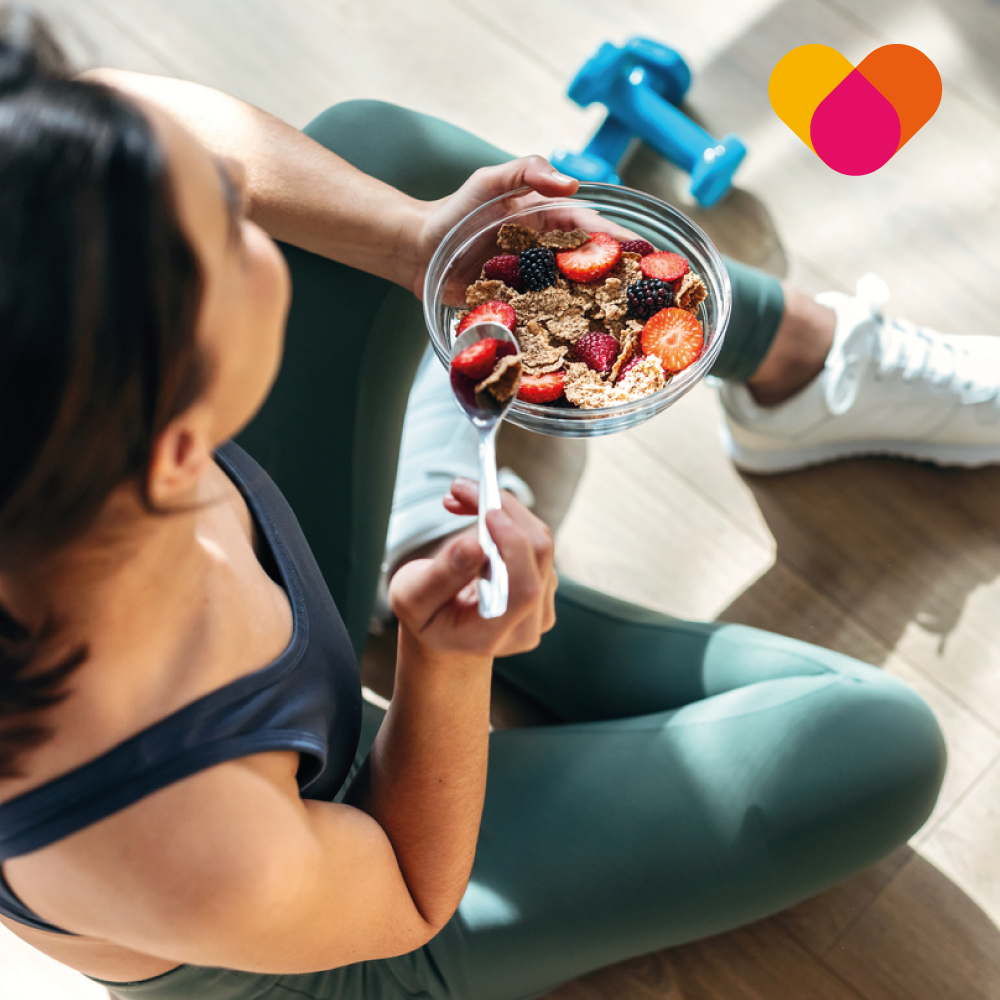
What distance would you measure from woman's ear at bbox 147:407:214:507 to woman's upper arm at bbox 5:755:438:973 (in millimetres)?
192

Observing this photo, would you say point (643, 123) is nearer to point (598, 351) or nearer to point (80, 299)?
point (598, 351)

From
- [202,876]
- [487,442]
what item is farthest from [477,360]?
[202,876]

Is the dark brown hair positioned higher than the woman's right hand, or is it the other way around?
the dark brown hair

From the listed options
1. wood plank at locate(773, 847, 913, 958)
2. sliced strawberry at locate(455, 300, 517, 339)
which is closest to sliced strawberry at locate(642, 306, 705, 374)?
sliced strawberry at locate(455, 300, 517, 339)

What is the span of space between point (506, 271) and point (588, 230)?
106mm

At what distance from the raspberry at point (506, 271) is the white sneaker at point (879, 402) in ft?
1.55

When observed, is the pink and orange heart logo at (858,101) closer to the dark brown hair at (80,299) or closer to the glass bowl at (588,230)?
the glass bowl at (588,230)

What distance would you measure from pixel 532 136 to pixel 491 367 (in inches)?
36.4

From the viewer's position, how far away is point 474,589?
1.95 ft

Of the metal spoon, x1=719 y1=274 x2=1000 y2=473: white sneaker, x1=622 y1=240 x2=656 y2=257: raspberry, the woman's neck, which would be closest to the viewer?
the woman's neck

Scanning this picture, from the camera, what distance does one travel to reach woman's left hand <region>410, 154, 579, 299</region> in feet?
2.51

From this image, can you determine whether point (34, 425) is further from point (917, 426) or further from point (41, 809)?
point (917, 426)

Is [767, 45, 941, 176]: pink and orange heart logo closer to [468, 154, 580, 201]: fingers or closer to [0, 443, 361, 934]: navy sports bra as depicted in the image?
[468, 154, 580, 201]: fingers

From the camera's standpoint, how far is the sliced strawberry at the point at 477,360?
66cm
